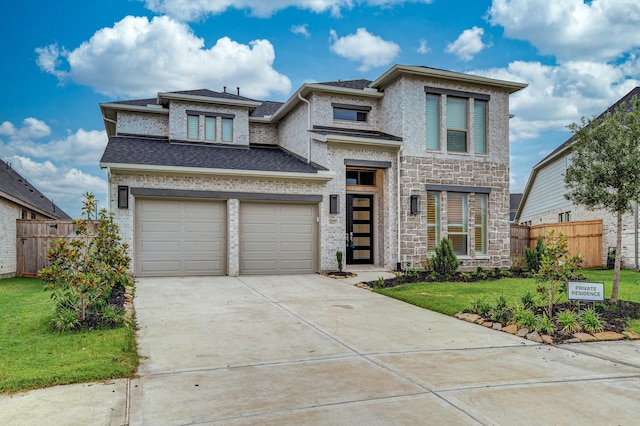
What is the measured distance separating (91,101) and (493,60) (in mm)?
15683

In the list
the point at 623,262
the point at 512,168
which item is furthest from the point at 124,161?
the point at 623,262

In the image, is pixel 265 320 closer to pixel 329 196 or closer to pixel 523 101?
pixel 329 196

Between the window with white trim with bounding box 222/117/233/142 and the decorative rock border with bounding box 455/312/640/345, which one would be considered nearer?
the decorative rock border with bounding box 455/312/640/345

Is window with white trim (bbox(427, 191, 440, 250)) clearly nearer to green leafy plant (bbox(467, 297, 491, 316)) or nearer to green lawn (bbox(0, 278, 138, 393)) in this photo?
green leafy plant (bbox(467, 297, 491, 316))

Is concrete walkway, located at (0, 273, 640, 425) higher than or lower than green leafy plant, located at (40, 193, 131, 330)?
lower

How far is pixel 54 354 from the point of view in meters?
5.76

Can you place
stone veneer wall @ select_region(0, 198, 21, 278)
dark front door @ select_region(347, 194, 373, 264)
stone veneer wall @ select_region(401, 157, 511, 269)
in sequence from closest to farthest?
stone veneer wall @ select_region(0, 198, 21, 278) < stone veneer wall @ select_region(401, 157, 511, 269) < dark front door @ select_region(347, 194, 373, 264)

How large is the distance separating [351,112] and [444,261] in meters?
6.16

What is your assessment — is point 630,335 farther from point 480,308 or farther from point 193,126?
point 193,126

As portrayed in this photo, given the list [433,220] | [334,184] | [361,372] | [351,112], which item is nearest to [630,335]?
[361,372]

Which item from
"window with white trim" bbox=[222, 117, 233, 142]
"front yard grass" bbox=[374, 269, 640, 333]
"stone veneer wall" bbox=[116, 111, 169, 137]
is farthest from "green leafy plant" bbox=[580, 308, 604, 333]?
"stone veneer wall" bbox=[116, 111, 169, 137]

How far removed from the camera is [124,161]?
1342cm

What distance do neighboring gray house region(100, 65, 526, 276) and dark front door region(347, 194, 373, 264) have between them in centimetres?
3

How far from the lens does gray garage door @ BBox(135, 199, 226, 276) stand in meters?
13.7
